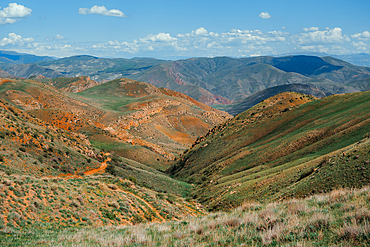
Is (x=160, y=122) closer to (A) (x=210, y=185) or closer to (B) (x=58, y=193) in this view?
(A) (x=210, y=185)

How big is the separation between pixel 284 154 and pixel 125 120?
8461cm

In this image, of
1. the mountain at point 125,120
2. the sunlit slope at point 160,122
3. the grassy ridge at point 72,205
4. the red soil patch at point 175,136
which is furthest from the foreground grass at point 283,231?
the red soil patch at point 175,136

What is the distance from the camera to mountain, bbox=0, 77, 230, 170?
6500 cm

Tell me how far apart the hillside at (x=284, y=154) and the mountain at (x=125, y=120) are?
16.4 m

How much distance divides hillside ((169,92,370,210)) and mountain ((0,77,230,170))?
53.8ft

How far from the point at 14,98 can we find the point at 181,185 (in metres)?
87.9

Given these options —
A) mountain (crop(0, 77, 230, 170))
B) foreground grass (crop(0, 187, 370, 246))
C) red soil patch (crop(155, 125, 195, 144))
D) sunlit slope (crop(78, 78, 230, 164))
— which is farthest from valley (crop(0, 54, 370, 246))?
red soil patch (crop(155, 125, 195, 144))

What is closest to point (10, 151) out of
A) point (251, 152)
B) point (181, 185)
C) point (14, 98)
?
point (181, 185)

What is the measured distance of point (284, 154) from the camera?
34.7 meters

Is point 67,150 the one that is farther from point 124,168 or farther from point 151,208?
point 151,208

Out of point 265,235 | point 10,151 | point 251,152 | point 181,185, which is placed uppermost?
point 265,235

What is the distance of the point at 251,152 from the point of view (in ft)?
136

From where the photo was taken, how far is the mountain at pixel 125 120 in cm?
6500

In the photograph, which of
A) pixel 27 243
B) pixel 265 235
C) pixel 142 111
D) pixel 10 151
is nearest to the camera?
pixel 265 235
